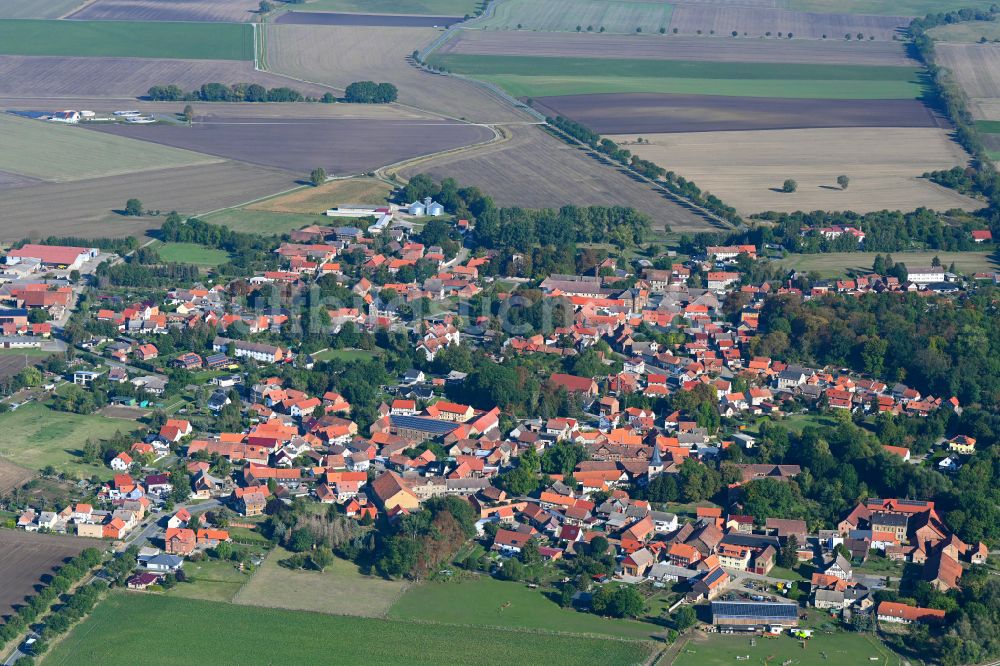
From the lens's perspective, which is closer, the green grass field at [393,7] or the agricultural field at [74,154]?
the agricultural field at [74,154]

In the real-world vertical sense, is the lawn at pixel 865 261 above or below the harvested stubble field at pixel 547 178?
below

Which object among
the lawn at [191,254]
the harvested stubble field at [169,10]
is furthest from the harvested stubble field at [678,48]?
the lawn at [191,254]

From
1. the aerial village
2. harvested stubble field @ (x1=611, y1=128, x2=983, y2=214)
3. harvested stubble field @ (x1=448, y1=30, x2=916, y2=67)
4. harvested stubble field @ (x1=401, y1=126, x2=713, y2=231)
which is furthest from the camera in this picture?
harvested stubble field @ (x1=448, y1=30, x2=916, y2=67)

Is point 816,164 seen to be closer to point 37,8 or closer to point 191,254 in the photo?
point 191,254

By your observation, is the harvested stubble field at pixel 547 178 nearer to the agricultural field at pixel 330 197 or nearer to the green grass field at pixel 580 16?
the agricultural field at pixel 330 197

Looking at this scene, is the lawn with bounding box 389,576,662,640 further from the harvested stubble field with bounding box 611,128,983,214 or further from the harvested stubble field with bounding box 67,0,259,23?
the harvested stubble field with bounding box 67,0,259,23

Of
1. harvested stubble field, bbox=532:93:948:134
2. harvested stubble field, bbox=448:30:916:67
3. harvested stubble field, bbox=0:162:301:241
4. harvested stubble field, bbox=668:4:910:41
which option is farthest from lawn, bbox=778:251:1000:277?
harvested stubble field, bbox=668:4:910:41
